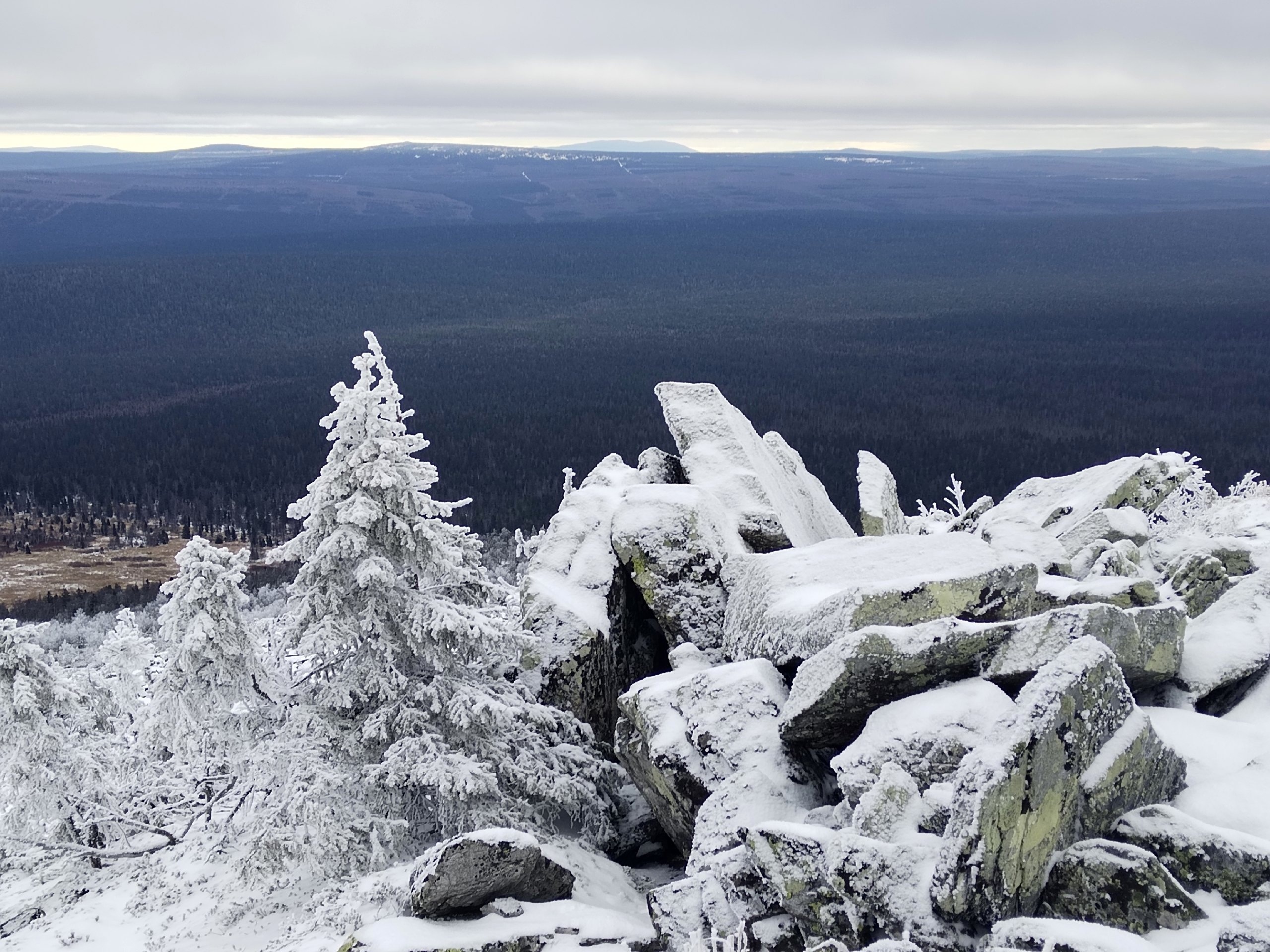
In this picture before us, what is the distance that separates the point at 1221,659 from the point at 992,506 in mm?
14515

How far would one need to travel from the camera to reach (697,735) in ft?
45.9

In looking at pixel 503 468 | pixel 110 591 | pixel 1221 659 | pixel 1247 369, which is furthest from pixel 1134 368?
pixel 1221 659

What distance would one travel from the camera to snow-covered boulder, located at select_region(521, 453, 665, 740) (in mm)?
17672

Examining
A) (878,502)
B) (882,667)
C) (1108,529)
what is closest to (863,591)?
(882,667)

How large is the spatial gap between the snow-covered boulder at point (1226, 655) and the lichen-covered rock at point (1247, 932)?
17.6 feet

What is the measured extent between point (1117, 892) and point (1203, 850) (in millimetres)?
1095

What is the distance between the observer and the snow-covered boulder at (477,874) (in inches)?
454

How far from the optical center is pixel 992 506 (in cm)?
2797

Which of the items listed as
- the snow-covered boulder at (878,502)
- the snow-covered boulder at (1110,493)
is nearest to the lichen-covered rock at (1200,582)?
the snow-covered boulder at (1110,493)

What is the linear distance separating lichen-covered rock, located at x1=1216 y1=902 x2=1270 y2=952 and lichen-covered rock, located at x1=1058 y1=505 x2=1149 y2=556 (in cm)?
1084

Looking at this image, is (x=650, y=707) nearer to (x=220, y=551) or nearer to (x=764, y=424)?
(x=220, y=551)

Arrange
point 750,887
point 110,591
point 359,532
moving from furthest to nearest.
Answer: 1. point 110,591
2. point 359,532
3. point 750,887

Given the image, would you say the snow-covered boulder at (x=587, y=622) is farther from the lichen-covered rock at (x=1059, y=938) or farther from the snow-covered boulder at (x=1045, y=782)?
the lichen-covered rock at (x=1059, y=938)

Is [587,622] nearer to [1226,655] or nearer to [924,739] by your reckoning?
[924,739]
